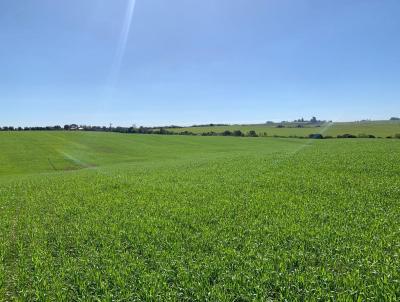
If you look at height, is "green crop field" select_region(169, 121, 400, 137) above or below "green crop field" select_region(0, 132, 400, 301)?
above

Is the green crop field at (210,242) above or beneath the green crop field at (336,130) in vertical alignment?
beneath

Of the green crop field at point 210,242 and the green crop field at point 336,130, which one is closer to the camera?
the green crop field at point 210,242

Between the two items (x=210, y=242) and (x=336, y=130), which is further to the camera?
(x=336, y=130)

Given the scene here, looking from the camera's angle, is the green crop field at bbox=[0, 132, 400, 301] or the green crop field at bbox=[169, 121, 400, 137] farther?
the green crop field at bbox=[169, 121, 400, 137]

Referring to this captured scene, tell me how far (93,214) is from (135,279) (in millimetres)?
7015

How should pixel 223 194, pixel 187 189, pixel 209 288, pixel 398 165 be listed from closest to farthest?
pixel 209 288 → pixel 223 194 → pixel 187 189 → pixel 398 165

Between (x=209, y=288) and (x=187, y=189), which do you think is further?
(x=187, y=189)

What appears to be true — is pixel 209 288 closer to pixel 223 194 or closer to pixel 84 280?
pixel 84 280

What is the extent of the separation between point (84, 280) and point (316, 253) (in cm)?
586

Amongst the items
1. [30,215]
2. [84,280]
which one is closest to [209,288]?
[84,280]

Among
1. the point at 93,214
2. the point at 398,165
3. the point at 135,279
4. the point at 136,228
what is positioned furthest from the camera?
the point at 398,165

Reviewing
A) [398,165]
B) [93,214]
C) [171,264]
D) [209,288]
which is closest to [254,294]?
[209,288]

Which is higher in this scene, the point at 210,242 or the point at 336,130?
the point at 336,130

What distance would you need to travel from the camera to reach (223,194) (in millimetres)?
16750
